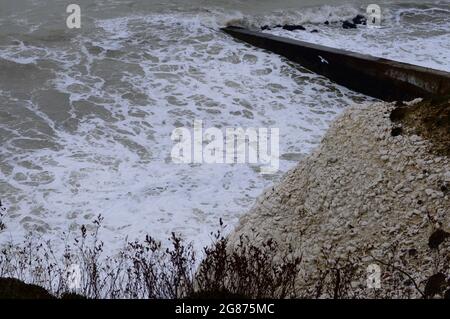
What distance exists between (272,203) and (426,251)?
1.95 meters

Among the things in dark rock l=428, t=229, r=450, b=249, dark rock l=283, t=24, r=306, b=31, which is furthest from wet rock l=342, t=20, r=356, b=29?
dark rock l=428, t=229, r=450, b=249

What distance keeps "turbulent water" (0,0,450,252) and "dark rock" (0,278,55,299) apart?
2511mm

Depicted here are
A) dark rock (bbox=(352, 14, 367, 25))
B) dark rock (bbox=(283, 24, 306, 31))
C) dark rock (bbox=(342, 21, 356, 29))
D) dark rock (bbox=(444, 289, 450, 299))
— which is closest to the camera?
dark rock (bbox=(444, 289, 450, 299))

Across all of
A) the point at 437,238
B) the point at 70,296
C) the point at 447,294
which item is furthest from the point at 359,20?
the point at 70,296

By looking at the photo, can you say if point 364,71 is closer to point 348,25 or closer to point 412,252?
point 348,25

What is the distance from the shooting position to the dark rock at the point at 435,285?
14.8ft

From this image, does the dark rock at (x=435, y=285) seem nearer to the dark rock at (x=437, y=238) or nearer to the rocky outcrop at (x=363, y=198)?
the rocky outcrop at (x=363, y=198)

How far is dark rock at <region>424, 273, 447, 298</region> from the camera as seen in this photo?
452 cm

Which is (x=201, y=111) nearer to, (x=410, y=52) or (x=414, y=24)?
(x=410, y=52)

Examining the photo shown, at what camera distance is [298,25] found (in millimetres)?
17703

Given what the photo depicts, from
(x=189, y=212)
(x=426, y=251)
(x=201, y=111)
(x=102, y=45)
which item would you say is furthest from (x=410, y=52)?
(x=426, y=251)

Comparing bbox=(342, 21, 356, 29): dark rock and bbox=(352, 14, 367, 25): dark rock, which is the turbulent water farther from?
bbox=(352, 14, 367, 25): dark rock

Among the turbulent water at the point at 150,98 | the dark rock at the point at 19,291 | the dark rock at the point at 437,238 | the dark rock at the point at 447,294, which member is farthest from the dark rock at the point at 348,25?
the dark rock at the point at 19,291

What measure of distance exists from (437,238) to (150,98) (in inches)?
335
